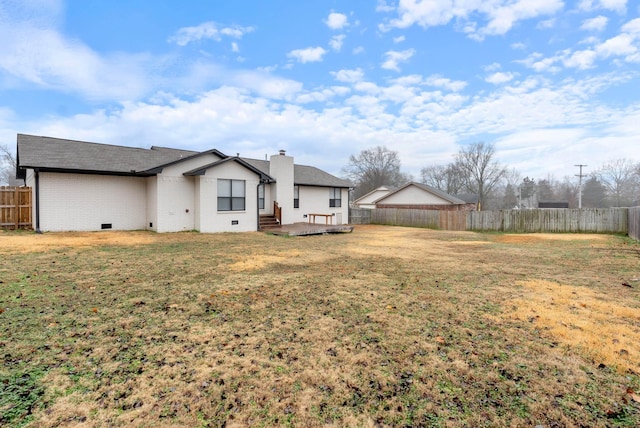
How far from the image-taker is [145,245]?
1011 centimetres

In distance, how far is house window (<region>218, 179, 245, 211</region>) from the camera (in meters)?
14.8

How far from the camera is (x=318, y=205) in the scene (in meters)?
21.5

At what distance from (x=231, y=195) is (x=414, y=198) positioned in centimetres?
2145

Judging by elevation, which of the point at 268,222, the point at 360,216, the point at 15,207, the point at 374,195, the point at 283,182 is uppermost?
the point at 374,195

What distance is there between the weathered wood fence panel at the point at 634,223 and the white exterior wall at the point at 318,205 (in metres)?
15.2

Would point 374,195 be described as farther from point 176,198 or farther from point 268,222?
point 176,198

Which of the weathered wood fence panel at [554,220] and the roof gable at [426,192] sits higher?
the roof gable at [426,192]

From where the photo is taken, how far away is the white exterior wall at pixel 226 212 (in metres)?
14.2

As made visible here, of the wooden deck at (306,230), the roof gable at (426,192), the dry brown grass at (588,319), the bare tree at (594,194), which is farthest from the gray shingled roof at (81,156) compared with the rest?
the bare tree at (594,194)

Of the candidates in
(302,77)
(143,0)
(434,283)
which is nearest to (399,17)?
(302,77)

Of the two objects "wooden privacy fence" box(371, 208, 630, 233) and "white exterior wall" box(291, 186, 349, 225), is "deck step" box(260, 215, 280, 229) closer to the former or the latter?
"white exterior wall" box(291, 186, 349, 225)

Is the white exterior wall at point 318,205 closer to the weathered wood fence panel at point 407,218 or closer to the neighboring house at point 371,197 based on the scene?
the weathered wood fence panel at point 407,218

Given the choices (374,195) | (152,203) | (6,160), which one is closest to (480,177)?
(374,195)

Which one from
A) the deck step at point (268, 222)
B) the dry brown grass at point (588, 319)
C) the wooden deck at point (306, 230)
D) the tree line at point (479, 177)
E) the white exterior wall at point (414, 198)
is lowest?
the dry brown grass at point (588, 319)
